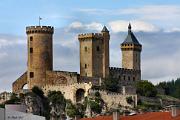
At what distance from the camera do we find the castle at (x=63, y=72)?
150000 mm

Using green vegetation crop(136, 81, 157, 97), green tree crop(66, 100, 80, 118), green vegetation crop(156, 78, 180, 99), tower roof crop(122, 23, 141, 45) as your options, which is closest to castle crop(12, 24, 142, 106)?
green tree crop(66, 100, 80, 118)

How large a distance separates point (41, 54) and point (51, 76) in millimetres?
3323

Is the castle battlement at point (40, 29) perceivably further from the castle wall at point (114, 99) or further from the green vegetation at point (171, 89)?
the green vegetation at point (171, 89)

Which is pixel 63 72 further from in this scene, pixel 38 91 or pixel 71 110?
pixel 71 110

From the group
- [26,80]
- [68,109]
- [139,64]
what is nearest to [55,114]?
[68,109]

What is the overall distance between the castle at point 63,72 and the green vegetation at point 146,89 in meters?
2.69

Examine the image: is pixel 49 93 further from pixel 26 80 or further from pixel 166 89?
pixel 166 89

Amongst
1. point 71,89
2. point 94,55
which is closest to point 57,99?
point 71,89

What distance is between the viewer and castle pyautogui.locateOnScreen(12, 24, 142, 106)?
150 metres

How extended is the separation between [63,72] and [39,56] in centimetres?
387

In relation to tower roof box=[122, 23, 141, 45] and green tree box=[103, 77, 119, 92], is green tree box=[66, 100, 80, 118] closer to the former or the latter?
green tree box=[103, 77, 119, 92]

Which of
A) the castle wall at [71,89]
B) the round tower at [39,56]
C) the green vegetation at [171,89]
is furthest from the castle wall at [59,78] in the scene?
the green vegetation at [171,89]

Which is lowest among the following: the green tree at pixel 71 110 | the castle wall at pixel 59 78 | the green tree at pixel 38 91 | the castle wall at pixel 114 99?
the green tree at pixel 71 110

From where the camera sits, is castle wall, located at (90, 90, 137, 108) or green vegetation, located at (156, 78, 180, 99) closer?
castle wall, located at (90, 90, 137, 108)
